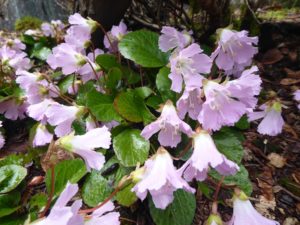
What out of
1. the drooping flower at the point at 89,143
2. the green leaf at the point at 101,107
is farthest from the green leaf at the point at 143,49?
the drooping flower at the point at 89,143

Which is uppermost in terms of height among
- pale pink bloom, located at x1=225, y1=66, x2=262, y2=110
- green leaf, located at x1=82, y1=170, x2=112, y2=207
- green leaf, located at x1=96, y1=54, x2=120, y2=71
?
pale pink bloom, located at x1=225, y1=66, x2=262, y2=110

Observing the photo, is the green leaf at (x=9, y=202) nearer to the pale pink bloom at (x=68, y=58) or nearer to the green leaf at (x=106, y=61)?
the pale pink bloom at (x=68, y=58)

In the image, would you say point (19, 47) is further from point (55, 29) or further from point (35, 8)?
point (35, 8)

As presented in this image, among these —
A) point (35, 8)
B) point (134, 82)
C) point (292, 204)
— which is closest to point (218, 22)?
point (134, 82)

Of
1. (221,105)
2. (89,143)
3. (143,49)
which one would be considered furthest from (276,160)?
(89,143)

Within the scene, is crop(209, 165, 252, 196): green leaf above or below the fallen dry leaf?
above

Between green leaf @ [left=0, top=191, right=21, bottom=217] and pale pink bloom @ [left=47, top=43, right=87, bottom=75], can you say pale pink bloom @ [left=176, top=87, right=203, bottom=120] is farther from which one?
green leaf @ [left=0, top=191, right=21, bottom=217]

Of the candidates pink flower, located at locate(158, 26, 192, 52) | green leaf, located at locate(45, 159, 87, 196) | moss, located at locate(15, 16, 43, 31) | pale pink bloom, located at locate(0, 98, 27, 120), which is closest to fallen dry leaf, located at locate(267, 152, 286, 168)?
pink flower, located at locate(158, 26, 192, 52)
